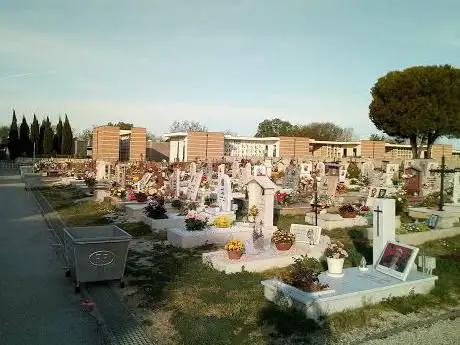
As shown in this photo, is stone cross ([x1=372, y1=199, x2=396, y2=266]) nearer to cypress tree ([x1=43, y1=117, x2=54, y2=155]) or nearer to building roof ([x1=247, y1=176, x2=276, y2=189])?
building roof ([x1=247, y1=176, x2=276, y2=189])

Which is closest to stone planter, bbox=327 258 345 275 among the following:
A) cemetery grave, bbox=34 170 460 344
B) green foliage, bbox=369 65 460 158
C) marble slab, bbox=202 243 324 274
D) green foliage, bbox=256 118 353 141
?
cemetery grave, bbox=34 170 460 344

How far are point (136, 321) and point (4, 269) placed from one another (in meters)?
4.00

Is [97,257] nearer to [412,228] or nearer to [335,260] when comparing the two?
[335,260]

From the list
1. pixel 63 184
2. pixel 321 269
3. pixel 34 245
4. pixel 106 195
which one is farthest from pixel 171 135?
pixel 321 269

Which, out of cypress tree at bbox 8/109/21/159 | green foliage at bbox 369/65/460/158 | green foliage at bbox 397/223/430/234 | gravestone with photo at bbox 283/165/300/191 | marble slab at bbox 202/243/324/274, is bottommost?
marble slab at bbox 202/243/324/274

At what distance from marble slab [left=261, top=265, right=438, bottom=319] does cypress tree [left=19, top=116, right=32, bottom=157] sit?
5936 centimetres

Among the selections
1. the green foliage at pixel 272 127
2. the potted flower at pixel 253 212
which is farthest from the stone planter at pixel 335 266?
the green foliage at pixel 272 127

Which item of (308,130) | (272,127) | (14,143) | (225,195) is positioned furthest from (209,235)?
(272,127)

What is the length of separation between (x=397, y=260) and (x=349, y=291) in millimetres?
A: 1491

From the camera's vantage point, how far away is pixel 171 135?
47.2 metres

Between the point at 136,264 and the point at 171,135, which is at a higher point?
the point at 171,135

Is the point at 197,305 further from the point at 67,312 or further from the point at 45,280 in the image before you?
the point at 45,280

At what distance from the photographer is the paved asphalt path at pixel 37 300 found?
5.62 meters

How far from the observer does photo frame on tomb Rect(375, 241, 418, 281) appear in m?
7.40
